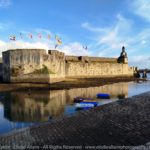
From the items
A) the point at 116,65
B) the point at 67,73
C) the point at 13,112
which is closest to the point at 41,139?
the point at 13,112

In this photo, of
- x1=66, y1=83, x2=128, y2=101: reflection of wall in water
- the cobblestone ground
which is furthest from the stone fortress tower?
the cobblestone ground

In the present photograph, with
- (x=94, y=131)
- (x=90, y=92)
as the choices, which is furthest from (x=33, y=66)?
(x=94, y=131)

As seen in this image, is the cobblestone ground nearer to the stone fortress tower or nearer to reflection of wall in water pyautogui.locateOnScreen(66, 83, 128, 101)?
reflection of wall in water pyautogui.locateOnScreen(66, 83, 128, 101)

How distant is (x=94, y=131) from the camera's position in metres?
6.00

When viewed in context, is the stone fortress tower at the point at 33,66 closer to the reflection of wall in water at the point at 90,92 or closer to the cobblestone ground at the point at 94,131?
the reflection of wall in water at the point at 90,92

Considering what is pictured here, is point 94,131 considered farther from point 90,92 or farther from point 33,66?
point 33,66

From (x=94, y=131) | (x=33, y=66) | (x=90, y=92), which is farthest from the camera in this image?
(x=33, y=66)

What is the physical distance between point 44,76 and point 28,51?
3.72m

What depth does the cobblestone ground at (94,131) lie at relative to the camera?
5.28 meters

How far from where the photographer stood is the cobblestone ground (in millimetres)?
5281

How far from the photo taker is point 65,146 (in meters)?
5.20

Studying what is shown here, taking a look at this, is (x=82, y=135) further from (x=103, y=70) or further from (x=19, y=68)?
(x=103, y=70)

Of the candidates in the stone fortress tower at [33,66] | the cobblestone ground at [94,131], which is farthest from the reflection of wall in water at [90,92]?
the cobblestone ground at [94,131]

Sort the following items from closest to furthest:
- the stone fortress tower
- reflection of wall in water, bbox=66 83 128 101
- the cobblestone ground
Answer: the cobblestone ground → reflection of wall in water, bbox=66 83 128 101 → the stone fortress tower
